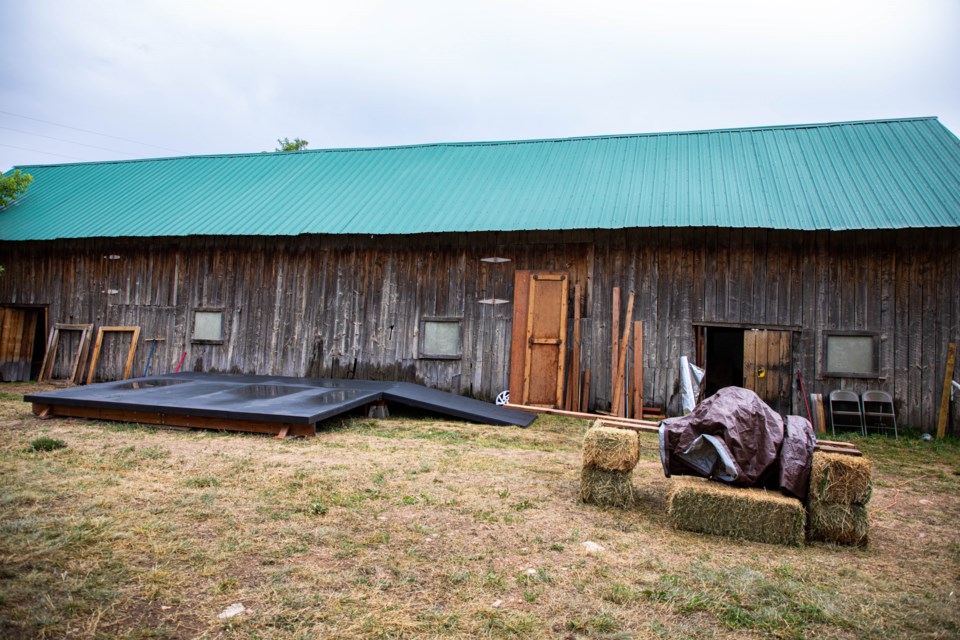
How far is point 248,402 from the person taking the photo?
387 inches

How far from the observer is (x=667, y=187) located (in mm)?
13586

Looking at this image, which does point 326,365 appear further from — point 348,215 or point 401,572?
point 401,572

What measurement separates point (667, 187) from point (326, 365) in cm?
849

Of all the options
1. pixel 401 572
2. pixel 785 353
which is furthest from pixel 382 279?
pixel 401 572

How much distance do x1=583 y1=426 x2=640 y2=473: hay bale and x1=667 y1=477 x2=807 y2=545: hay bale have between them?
522mm

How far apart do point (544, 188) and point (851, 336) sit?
6.95 m

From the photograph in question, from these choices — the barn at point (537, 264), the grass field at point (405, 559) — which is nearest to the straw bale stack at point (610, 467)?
the grass field at point (405, 559)

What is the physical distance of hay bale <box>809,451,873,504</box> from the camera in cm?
509

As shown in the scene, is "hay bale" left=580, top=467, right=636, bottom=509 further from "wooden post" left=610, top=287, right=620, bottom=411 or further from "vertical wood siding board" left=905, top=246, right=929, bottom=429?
"vertical wood siding board" left=905, top=246, right=929, bottom=429

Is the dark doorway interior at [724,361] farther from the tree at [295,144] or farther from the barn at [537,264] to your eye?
the tree at [295,144]

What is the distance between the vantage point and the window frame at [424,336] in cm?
1354

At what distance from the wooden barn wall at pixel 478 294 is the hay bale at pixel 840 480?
7.18m

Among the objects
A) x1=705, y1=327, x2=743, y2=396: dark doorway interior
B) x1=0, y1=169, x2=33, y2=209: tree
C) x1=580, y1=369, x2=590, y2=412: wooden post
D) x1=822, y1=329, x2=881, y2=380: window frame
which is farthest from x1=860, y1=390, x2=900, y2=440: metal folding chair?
x1=0, y1=169, x2=33, y2=209: tree

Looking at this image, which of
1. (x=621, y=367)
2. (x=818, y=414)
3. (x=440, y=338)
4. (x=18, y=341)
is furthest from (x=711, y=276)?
(x=18, y=341)
